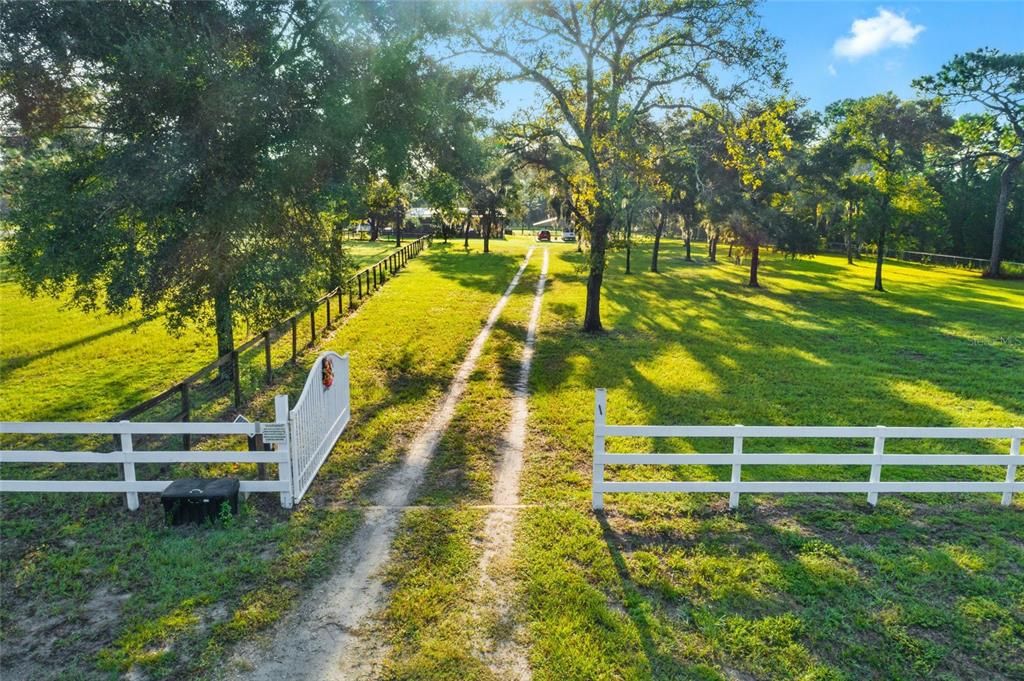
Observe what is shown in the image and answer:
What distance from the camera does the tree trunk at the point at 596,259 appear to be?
56.8 ft

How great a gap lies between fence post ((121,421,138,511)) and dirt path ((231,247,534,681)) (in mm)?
2769

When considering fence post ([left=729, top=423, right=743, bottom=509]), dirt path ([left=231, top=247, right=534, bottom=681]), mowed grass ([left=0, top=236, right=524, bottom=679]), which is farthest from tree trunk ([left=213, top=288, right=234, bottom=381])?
fence post ([left=729, top=423, right=743, bottom=509])

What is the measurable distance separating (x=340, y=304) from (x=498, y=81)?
897 cm

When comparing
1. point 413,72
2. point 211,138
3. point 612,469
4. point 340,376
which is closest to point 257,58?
point 211,138

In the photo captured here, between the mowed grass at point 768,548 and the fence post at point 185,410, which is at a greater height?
the fence post at point 185,410

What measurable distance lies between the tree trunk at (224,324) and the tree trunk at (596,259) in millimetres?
9939

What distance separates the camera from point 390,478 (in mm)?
8141

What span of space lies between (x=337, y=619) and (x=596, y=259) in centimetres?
1363

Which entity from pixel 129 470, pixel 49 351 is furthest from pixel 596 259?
pixel 49 351

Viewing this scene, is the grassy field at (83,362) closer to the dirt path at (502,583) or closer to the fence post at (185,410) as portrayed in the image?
the fence post at (185,410)

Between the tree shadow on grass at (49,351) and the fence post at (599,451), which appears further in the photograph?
the tree shadow on grass at (49,351)

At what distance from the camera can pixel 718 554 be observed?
20.4 ft

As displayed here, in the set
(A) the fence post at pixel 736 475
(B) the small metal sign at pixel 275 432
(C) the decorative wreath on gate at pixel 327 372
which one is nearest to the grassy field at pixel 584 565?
(A) the fence post at pixel 736 475

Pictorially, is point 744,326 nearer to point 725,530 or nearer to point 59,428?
point 725,530
